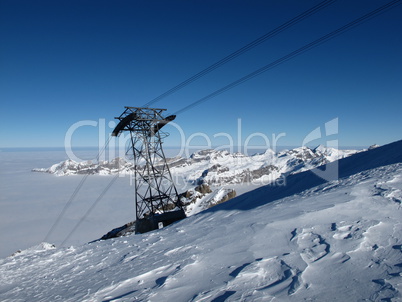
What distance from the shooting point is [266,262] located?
11.9ft

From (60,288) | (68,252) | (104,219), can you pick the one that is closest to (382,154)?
(60,288)

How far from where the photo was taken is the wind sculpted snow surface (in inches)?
113

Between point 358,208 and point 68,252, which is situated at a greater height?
point 358,208

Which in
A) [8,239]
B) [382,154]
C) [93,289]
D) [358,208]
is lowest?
[8,239]

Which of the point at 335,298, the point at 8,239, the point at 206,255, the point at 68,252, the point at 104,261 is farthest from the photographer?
the point at 8,239

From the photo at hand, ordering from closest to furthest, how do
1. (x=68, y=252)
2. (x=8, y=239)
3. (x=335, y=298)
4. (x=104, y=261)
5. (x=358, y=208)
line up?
(x=335, y=298)
(x=358, y=208)
(x=104, y=261)
(x=68, y=252)
(x=8, y=239)

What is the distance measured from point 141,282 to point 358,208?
15.1ft

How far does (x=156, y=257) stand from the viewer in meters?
5.39

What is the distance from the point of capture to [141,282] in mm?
4121

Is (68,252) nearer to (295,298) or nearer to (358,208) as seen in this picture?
(295,298)

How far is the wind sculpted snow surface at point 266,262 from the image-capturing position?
288 centimetres

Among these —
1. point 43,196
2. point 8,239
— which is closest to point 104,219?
point 8,239

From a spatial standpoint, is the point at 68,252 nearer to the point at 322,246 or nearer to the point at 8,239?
the point at 322,246

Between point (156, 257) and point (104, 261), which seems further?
point (104, 261)
